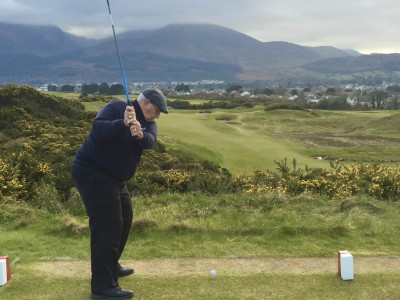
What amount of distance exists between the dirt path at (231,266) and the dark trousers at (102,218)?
0.67 meters

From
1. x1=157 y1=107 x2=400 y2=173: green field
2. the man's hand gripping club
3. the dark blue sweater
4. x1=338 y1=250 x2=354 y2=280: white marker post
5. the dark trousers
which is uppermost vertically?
the man's hand gripping club

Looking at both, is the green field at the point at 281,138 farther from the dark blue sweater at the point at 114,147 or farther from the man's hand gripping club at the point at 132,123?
the man's hand gripping club at the point at 132,123

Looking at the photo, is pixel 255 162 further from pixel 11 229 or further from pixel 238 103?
pixel 238 103

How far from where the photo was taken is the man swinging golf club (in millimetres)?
4770

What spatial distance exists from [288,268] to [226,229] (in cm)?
157

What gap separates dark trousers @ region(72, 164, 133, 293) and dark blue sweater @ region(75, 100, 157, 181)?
89mm

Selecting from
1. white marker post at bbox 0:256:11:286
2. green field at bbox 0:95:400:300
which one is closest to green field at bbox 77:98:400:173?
green field at bbox 0:95:400:300

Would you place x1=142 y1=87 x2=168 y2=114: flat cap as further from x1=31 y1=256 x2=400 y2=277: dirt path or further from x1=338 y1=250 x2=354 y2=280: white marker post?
x1=338 y1=250 x2=354 y2=280: white marker post

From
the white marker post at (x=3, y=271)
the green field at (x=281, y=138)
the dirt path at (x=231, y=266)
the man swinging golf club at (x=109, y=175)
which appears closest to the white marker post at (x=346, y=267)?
the dirt path at (x=231, y=266)

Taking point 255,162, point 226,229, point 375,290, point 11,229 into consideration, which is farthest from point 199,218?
point 255,162

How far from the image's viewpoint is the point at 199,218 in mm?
7801

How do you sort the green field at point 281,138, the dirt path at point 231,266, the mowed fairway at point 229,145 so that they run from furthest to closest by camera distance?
the green field at point 281,138
the mowed fairway at point 229,145
the dirt path at point 231,266

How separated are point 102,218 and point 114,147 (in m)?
0.70

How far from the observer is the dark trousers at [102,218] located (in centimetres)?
482
